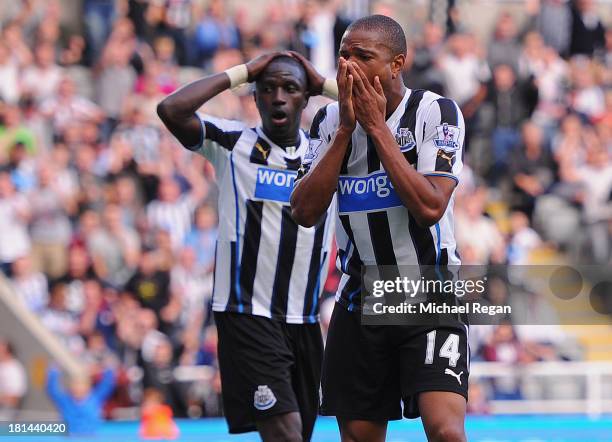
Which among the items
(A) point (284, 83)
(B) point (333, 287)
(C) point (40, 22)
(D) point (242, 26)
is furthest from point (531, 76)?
(A) point (284, 83)

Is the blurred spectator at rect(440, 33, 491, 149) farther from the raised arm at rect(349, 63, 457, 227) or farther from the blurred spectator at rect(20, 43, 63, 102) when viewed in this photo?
the raised arm at rect(349, 63, 457, 227)

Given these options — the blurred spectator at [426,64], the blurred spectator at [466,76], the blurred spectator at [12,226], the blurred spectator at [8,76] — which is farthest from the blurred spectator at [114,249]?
the blurred spectator at [466,76]

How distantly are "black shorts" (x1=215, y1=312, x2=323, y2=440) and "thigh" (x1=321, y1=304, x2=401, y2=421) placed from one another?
3.97 ft

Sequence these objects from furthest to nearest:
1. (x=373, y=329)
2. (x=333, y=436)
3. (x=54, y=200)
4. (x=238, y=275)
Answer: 1. (x=54, y=200)
2. (x=333, y=436)
3. (x=238, y=275)
4. (x=373, y=329)

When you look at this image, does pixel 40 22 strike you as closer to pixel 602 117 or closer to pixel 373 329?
pixel 602 117

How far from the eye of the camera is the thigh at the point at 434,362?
5.66m

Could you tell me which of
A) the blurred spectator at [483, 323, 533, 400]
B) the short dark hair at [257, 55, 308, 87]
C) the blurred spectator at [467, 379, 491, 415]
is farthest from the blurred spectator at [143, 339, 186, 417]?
the short dark hair at [257, 55, 308, 87]

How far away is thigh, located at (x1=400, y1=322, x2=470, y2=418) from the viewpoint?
5660 mm

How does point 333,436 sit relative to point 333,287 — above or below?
below

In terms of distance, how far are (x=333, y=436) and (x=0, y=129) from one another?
574 centimetres

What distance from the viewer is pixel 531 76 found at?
17094 mm

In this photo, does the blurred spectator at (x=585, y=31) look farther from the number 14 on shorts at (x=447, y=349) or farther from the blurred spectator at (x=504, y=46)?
the number 14 on shorts at (x=447, y=349)

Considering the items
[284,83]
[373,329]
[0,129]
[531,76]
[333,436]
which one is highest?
[531,76]

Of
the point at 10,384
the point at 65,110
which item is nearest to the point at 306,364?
the point at 10,384
